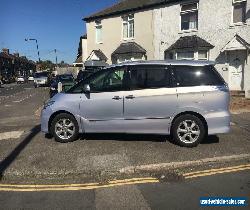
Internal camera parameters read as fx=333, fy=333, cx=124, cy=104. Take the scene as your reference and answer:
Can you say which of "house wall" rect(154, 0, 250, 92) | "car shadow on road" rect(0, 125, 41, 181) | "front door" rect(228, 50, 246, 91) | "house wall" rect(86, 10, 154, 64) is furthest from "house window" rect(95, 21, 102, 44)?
"car shadow on road" rect(0, 125, 41, 181)

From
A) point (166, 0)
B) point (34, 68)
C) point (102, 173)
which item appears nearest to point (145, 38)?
point (166, 0)

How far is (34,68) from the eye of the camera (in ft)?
399

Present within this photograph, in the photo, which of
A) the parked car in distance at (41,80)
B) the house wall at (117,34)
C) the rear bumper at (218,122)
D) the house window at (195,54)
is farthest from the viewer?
the parked car in distance at (41,80)

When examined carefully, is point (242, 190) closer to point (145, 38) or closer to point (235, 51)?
point (235, 51)

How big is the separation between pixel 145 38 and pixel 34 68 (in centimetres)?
10415

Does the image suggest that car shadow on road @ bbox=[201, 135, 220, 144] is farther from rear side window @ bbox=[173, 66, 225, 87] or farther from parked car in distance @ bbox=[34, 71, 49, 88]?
parked car in distance @ bbox=[34, 71, 49, 88]

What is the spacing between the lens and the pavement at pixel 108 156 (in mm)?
6070

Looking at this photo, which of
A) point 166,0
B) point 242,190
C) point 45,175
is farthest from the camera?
point 166,0

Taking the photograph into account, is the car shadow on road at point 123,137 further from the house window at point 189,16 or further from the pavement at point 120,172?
the house window at point 189,16

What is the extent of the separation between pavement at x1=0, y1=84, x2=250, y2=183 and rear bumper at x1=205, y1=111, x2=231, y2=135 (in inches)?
14.8

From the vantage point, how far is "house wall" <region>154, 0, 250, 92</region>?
18656 millimetres

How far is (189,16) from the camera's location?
68.7ft

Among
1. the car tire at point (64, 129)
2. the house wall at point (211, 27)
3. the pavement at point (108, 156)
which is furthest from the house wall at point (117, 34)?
the car tire at point (64, 129)

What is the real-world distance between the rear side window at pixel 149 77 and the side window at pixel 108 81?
26 cm
